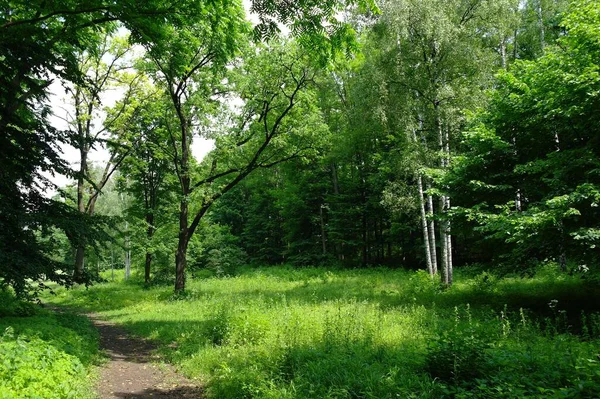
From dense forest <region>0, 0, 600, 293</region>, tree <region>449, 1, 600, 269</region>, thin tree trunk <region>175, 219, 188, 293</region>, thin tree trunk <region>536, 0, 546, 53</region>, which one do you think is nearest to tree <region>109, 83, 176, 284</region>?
dense forest <region>0, 0, 600, 293</region>

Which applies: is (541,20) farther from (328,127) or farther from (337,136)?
(328,127)

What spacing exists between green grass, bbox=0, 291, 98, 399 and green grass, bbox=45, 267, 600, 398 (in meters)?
1.94

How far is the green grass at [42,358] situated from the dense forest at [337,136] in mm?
957

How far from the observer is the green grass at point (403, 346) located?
454 cm

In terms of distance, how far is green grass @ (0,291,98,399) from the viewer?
493 cm

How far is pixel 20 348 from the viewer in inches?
227

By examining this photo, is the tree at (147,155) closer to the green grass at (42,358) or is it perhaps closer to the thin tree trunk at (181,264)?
the thin tree trunk at (181,264)

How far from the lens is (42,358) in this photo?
5.90 m

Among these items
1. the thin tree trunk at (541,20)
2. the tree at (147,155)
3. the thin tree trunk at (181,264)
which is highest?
the thin tree trunk at (541,20)

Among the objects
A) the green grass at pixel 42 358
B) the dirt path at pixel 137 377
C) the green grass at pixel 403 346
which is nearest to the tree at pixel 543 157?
the green grass at pixel 403 346

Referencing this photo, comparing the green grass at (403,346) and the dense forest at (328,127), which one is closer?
the green grass at (403,346)

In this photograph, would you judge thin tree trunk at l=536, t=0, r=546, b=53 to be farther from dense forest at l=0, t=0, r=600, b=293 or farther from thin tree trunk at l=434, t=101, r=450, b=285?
thin tree trunk at l=434, t=101, r=450, b=285

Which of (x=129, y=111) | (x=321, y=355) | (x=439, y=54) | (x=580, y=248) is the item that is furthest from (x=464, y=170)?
(x=129, y=111)

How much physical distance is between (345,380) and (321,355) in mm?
985
